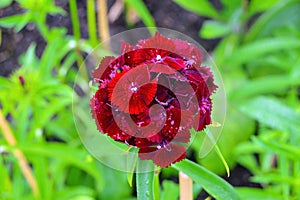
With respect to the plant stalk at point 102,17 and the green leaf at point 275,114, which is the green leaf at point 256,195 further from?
the plant stalk at point 102,17

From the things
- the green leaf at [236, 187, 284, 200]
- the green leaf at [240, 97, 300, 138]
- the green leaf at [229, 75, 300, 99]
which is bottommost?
the green leaf at [236, 187, 284, 200]

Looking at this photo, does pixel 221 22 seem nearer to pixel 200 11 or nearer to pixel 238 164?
pixel 200 11

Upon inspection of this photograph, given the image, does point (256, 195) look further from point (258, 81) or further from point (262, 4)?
point (262, 4)

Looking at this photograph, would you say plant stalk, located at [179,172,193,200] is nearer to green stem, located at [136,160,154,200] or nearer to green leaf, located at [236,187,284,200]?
green stem, located at [136,160,154,200]

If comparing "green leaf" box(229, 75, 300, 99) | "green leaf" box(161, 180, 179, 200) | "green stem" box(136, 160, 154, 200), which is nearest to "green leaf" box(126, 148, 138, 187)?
"green stem" box(136, 160, 154, 200)

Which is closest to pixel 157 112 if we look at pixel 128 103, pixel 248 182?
pixel 128 103
